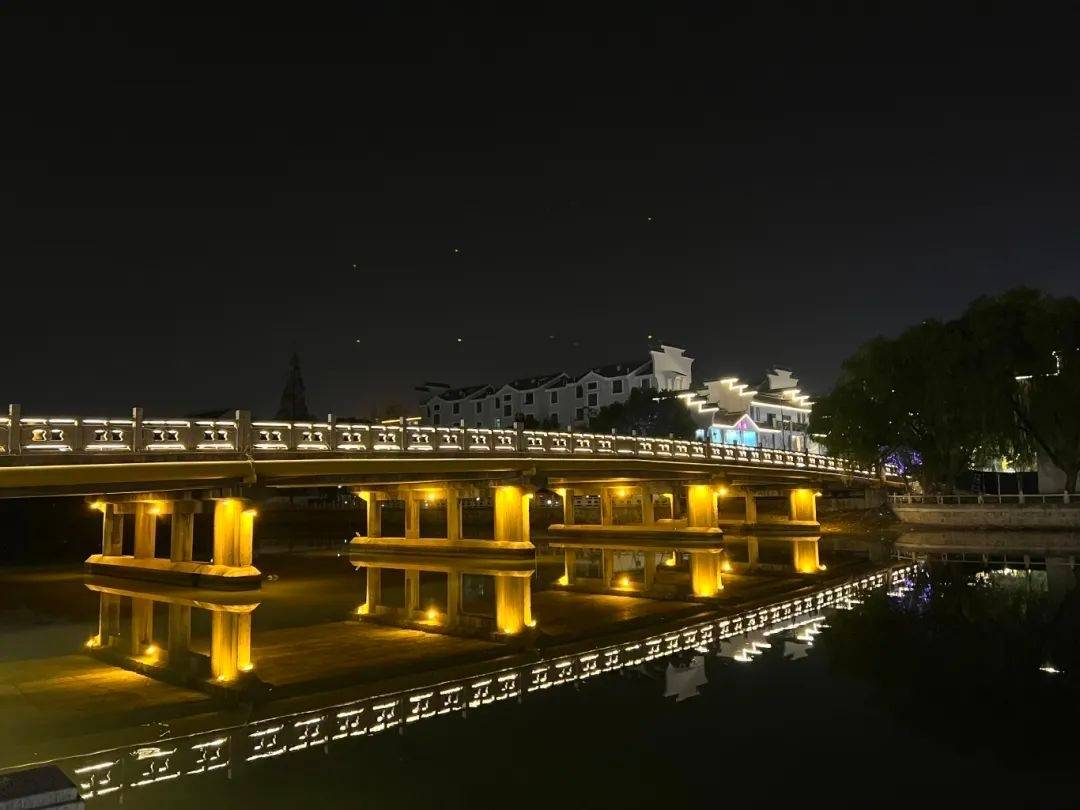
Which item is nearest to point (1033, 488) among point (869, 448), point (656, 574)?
point (869, 448)

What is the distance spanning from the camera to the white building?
78.6m

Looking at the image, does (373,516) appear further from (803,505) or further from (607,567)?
(803,505)

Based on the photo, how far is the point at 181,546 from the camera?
2917 cm

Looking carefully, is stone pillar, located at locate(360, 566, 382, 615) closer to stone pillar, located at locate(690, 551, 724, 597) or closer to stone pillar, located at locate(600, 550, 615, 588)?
stone pillar, located at locate(600, 550, 615, 588)

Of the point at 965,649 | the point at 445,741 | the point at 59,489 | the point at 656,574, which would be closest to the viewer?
the point at 445,741

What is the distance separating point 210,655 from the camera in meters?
16.4

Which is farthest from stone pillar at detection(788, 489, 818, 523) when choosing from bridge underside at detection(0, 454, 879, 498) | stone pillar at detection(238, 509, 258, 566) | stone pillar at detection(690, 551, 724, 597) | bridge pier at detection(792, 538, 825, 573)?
stone pillar at detection(238, 509, 258, 566)

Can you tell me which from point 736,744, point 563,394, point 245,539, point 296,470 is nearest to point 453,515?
point 245,539

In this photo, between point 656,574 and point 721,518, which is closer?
point 656,574

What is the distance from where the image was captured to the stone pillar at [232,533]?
2502 centimetres

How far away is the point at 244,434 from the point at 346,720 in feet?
44.0

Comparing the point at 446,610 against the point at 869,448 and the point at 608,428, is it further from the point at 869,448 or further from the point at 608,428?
the point at 608,428

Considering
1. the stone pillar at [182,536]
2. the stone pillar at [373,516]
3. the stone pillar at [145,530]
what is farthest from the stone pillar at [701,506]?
the stone pillar at [145,530]

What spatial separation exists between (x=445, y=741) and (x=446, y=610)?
12.5 metres
